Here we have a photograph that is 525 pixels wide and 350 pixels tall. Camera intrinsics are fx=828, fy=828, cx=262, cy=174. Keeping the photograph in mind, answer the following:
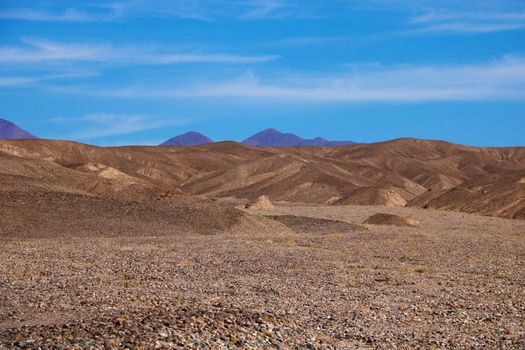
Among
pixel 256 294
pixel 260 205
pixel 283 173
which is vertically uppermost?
pixel 283 173

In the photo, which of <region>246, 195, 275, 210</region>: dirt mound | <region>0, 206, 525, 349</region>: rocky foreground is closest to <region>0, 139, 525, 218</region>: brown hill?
<region>246, 195, 275, 210</region>: dirt mound

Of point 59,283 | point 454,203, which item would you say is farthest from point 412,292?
point 454,203

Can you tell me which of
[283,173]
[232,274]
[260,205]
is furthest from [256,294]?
[283,173]

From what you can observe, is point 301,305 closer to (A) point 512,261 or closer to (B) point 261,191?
(A) point 512,261

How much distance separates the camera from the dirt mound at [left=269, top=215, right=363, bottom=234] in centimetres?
4803

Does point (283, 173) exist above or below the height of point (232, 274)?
above

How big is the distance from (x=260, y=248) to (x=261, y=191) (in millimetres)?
72599

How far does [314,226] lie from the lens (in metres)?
49.8

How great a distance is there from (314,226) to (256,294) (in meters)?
30.5

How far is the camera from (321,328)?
578 inches

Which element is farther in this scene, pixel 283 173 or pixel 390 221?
pixel 283 173

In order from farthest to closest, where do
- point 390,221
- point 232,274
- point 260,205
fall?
point 260,205
point 390,221
point 232,274

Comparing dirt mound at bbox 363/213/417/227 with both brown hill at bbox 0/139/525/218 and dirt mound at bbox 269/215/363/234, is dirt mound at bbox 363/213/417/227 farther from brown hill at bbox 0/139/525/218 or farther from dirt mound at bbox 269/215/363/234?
brown hill at bbox 0/139/525/218

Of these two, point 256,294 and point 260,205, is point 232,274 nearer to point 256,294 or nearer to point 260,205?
point 256,294
